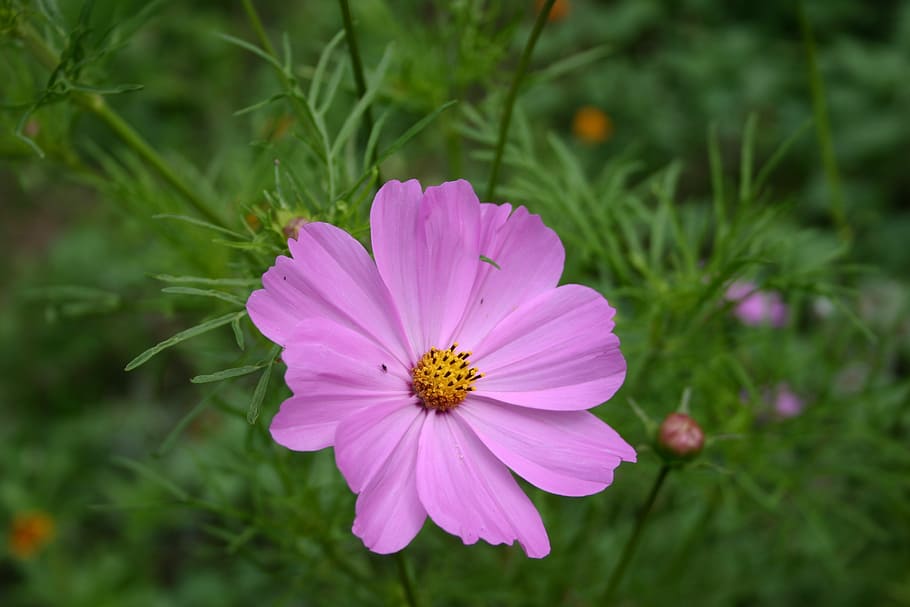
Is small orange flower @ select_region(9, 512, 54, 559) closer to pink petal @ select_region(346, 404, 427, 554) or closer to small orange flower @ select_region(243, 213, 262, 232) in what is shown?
small orange flower @ select_region(243, 213, 262, 232)

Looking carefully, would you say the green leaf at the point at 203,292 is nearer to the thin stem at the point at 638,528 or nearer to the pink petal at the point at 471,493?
the pink petal at the point at 471,493

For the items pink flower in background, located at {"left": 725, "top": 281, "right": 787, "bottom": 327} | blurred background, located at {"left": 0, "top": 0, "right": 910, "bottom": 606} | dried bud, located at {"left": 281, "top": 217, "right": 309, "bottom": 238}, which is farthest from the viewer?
pink flower in background, located at {"left": 725, "top": 281, "right": 787, "bottom": 327}

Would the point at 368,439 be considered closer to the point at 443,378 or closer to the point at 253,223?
the point at 443,378

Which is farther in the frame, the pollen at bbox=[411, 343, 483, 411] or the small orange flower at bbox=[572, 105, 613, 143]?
the small orange flower at bbox=[572, 105, 613, 143]

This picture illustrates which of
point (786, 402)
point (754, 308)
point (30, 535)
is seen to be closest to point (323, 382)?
point (786, 402)

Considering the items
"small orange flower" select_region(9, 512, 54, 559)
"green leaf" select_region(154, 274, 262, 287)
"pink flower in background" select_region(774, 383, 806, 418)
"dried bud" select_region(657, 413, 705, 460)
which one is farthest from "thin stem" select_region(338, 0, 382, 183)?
"small orange flower" select_region(9, 512, 54, 559)

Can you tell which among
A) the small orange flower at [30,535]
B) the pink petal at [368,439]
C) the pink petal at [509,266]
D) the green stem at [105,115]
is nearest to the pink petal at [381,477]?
the pink petal at [368,439]

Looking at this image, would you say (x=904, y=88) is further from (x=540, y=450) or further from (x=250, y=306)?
(x=250, y=306)
